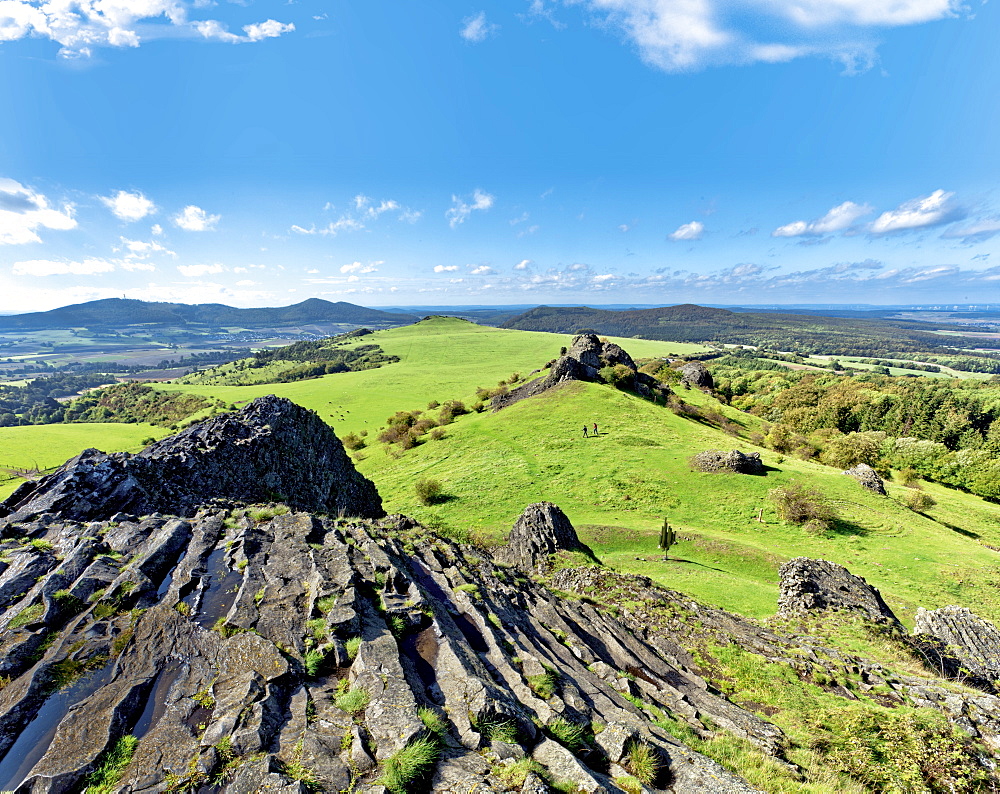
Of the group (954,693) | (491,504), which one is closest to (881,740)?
(954,693)

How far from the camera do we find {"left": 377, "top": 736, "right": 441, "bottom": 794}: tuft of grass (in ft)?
26.5

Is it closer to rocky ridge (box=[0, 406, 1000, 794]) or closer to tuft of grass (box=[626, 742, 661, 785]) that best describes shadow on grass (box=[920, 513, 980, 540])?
rocky ridge (box=[0, 406, 1000, 794])

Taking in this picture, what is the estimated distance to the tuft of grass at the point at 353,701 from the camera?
34.3 feet

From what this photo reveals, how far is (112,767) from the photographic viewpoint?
8633 mm

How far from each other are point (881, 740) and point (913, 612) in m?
19.4

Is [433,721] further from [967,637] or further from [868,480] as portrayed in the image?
[868,480]

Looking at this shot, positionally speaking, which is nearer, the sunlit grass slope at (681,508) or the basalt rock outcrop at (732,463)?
the sunlit grass slope at (681,508)

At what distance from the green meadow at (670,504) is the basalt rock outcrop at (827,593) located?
173 cm

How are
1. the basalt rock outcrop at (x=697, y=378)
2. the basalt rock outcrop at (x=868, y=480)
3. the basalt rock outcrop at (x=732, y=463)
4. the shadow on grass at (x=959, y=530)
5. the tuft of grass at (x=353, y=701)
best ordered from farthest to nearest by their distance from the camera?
the basalt rock outcrop at (x=697, y=378)
the basalt rock outcrop at (x=732, y=463)
the basalt rock outcrop at (x=868, y=480)
the shadow on grass at (x=959, y=530)
the tuft of grass at (x=353, y=701)

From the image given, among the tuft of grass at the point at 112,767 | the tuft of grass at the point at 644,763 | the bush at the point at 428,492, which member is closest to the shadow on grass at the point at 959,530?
the tuft of grass at the point at 644,763

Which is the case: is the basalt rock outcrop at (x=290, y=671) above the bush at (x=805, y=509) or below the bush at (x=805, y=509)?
above

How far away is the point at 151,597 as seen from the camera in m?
14.5

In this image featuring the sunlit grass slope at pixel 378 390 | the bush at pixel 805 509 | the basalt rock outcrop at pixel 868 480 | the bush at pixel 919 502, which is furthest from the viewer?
the sunlit grass slope at pixel 378 390

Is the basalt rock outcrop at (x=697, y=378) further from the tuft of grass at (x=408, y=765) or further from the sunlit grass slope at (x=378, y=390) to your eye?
the tuft of grass at (x=408, y=765)
